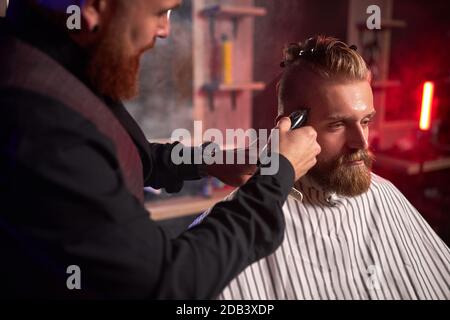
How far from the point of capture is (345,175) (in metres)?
1.46

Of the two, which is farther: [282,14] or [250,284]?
[282,14]

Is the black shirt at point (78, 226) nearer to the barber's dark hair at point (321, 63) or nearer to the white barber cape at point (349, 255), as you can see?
the white barber cape at point (349, 255)

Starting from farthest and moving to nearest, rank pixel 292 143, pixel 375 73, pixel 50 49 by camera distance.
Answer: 1. pixel 375 73
2. pixel 292 143
3. pixel 50 49

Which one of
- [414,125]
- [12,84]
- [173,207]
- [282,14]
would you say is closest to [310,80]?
[12,84]

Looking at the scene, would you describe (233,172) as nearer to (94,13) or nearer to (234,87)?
(94,13)

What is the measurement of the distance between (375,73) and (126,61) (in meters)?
2.96

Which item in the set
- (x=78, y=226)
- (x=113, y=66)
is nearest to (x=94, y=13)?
(x=113, y=66)

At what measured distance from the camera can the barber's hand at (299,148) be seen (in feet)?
3.30

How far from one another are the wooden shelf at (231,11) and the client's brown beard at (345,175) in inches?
57.9

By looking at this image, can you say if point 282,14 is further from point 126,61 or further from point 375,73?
point 126,61

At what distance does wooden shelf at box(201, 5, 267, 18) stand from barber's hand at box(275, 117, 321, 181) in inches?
68.3

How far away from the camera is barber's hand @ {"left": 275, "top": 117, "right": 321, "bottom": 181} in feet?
3.30

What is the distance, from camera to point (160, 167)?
1.40 meters

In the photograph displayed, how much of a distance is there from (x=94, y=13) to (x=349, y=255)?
1067mm
